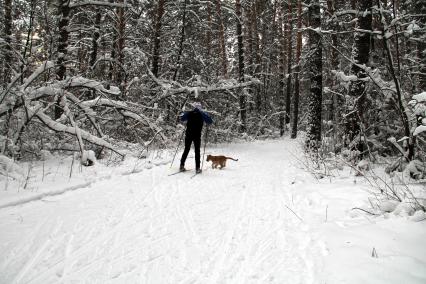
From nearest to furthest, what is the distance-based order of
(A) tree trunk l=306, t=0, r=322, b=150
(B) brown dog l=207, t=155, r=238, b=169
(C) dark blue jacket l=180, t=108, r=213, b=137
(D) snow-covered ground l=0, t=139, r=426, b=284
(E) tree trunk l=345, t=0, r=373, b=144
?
(D) snow-covered ground l=0, t=139, r=426, b=284
(E) tree trunk l=345, t=0, r=373, b=144
(C) dark blue jacket l=180, t=108, r=213, b=137
(B) brown dog l=207, t=155, r=238, b=169
(A) tree trunk l=306, t=0, r=322, b=150

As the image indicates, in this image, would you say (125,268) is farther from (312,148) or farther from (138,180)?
(312,148)

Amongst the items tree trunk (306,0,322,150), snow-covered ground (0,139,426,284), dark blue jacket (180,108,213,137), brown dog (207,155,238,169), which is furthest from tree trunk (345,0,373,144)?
dark blue jacket (180,108,213,137)

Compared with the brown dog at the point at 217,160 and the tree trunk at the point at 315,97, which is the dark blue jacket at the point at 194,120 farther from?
the tree trunk at the point at 315,97

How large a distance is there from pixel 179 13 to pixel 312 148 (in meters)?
9.25

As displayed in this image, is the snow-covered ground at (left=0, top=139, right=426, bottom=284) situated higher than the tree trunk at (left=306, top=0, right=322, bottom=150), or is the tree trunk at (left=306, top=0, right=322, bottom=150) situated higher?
the tree trunk at (left=306, top=0, right=322, bottom=150)

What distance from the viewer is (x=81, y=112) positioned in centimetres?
941

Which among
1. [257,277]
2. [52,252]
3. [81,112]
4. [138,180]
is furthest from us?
[81,112]

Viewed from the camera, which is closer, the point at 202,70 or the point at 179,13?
the point at 179,13

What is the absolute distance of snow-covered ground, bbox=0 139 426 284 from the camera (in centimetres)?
343

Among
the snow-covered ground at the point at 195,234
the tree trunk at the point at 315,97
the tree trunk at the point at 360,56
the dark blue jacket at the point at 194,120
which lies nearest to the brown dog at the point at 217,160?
the dark blue jacket at the point at 194,120

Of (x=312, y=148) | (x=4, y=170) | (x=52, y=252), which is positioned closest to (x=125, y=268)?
(x=52, y=252)

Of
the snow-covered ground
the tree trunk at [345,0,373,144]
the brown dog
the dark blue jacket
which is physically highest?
the tree trunk at [345,0,373,144]

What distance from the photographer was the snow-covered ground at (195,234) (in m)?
3.43

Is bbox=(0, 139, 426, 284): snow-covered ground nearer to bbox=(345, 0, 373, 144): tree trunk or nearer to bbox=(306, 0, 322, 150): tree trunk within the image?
bbox=(345, 0, 373, 144): tree trunk
